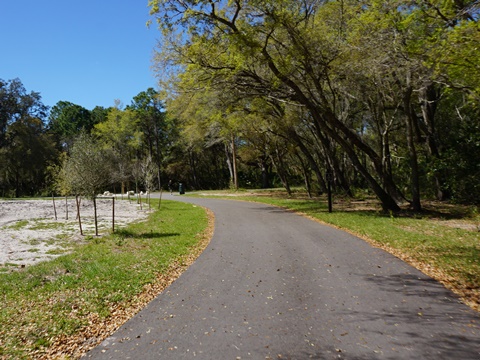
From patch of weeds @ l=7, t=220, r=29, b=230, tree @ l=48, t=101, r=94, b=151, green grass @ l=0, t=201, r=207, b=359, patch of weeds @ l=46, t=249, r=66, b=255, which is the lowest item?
green grass @ l=0, t=201, r=207, b=359

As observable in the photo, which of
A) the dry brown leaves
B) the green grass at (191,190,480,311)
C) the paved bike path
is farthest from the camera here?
the green grass at (191,190,480,311)

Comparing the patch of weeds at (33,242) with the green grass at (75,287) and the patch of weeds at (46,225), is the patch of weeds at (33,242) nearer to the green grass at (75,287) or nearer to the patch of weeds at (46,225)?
the green grass at (75,287)

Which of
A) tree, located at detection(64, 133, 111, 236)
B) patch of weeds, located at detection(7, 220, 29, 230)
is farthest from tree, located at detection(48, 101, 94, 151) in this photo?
tree, located at detection(64, 133, 111, 236)

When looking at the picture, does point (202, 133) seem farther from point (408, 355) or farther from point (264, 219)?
point (408, 355)

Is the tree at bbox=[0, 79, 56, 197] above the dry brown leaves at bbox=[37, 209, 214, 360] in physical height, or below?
above

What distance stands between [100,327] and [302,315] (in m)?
2.89

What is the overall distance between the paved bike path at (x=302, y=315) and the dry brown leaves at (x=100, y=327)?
0.63 ft

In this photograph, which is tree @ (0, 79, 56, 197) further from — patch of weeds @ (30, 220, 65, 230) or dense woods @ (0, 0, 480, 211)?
patch of weeds @ (30, 220, 65, 230)

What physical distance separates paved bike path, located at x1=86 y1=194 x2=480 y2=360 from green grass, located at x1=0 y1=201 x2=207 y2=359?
2.71 feet

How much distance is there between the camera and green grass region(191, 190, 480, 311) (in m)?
6.40

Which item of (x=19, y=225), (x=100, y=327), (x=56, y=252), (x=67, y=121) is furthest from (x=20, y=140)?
(x=100, y=327)

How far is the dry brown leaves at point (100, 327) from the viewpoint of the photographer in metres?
4.18

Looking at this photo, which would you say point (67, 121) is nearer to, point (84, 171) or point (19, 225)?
point (19, 225)

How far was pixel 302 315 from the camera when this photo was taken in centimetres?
480
